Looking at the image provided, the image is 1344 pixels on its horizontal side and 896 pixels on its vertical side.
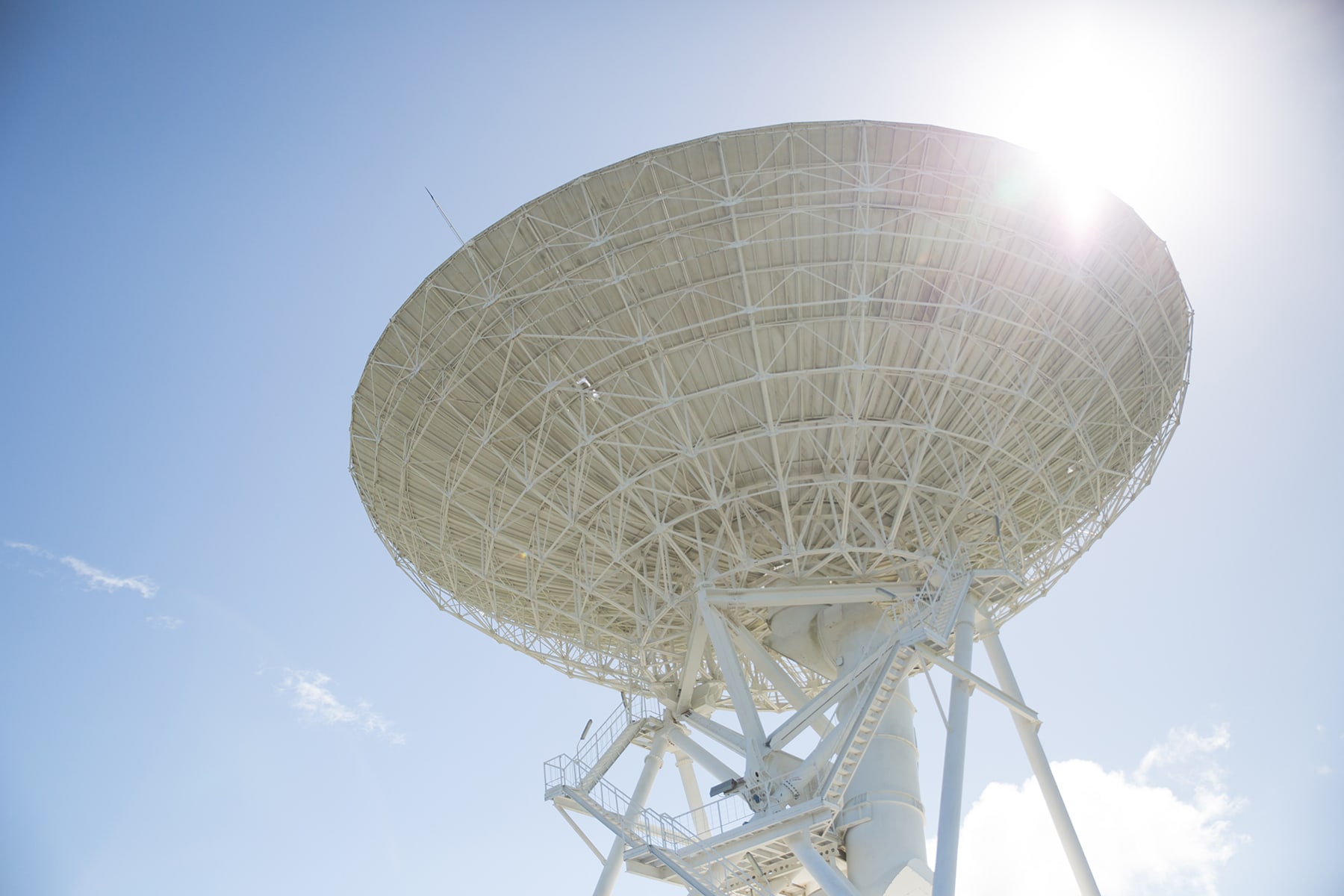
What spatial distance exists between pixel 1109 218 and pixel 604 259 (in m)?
9.50

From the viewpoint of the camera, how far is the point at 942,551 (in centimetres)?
2205

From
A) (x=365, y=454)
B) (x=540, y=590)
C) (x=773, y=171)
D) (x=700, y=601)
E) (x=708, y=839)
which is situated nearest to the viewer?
(x=773, y=171)

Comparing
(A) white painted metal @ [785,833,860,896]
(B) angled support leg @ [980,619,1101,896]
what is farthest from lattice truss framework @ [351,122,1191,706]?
(A) white painted metal @ [785,833,860,896]

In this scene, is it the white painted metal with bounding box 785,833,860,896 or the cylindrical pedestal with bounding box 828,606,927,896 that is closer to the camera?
the white painted metal with bounding box 785,833,860,896

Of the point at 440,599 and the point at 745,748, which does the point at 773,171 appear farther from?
the point at 440,599

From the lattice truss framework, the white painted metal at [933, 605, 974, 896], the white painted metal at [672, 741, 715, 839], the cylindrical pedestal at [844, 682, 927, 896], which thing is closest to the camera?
the white painted metal at [933, 605, 974, 896]

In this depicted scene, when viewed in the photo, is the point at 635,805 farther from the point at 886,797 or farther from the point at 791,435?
the point at 791,435

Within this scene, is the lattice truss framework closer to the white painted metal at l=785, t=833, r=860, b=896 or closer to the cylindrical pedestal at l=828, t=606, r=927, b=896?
the cylindrical pedestal at l=828, t=606, r=927, b=896

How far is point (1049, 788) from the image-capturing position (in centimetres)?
1970

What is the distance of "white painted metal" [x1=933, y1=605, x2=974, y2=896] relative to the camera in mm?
16172

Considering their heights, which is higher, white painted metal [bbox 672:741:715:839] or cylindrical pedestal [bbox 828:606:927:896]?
white painted metal [bbox 672:741:715:839]

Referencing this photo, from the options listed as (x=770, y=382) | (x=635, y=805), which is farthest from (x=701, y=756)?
(x=770, y=382)

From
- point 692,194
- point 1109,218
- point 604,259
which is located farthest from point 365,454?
point 1109,218

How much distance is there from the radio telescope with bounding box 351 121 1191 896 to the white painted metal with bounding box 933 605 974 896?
0.19 feet
